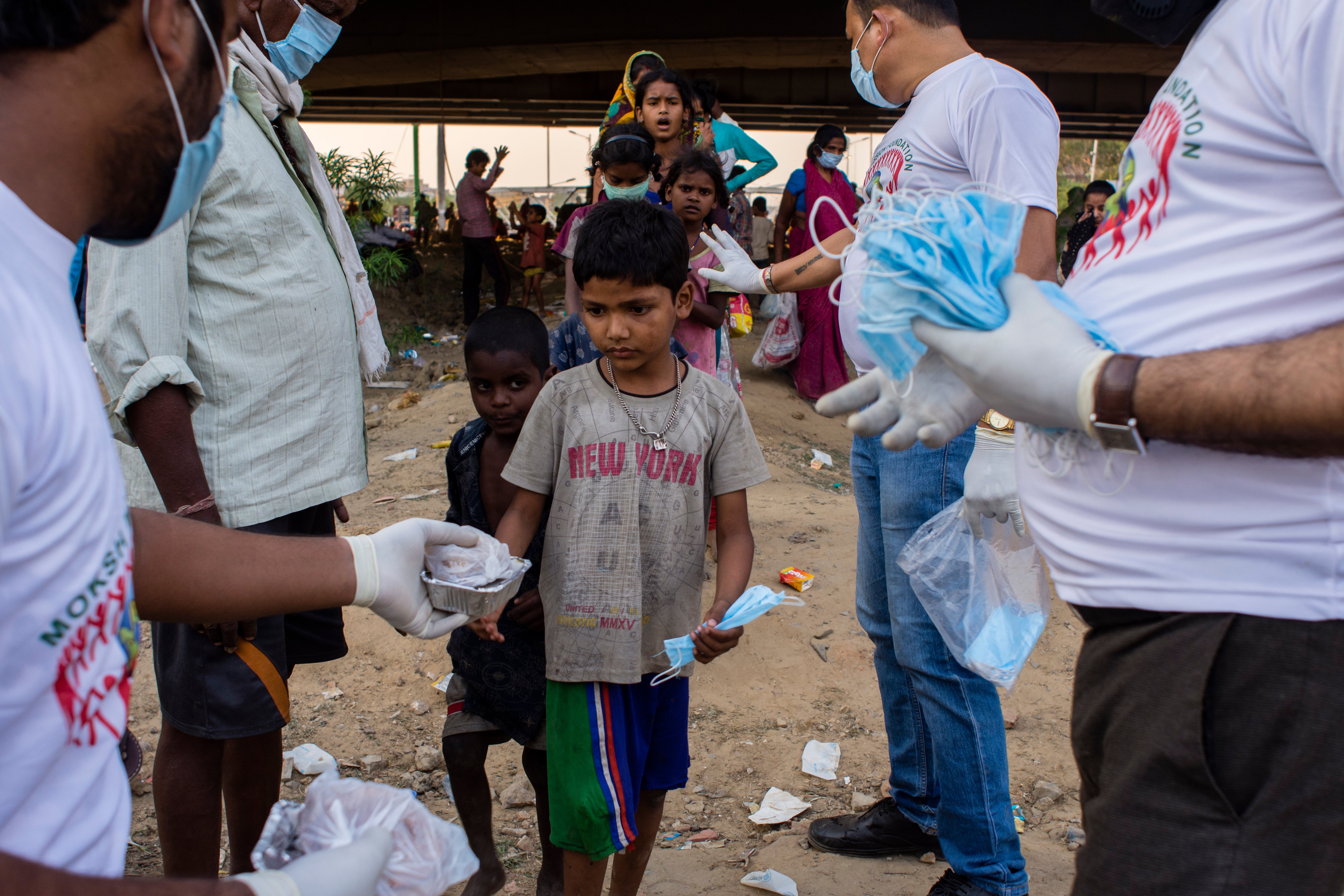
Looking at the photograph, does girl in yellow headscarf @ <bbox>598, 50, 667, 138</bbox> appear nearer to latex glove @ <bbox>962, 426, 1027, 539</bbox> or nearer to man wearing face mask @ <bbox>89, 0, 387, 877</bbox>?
man wearing face mask @ <bbox>89, 0, 387, 877</bbox>

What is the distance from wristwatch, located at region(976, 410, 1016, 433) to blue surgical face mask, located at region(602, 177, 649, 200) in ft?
6.86

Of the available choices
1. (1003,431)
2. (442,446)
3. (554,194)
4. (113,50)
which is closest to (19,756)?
(113,50)

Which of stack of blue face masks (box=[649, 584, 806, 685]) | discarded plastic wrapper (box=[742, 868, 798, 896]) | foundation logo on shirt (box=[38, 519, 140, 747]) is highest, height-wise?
foundation logo on shirt (box=[38, 519, 140, 747])

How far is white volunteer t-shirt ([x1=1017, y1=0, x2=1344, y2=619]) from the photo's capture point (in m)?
0.92

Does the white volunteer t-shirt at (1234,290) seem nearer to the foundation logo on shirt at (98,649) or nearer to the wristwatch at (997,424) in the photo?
the wristwatch at (997,424)

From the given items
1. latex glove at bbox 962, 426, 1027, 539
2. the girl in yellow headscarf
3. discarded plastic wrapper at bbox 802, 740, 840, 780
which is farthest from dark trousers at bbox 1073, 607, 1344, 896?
the girl in yellow headscarf

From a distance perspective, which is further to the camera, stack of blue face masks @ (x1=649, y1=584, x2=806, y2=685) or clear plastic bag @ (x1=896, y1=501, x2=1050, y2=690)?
clear plastic bag @ (x1=896, y1=501, x2=1050, y2=690)

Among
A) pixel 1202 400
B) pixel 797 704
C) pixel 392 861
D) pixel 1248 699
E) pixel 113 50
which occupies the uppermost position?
pixel 113 50

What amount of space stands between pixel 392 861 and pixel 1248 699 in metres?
0.95

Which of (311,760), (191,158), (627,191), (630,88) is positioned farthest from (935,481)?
(630,88)

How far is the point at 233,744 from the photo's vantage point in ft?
6.72

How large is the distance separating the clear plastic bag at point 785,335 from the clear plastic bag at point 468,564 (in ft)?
19.8

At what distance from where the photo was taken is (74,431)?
760 millimetres

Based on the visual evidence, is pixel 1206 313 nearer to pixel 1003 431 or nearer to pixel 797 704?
pixel 1003 431
